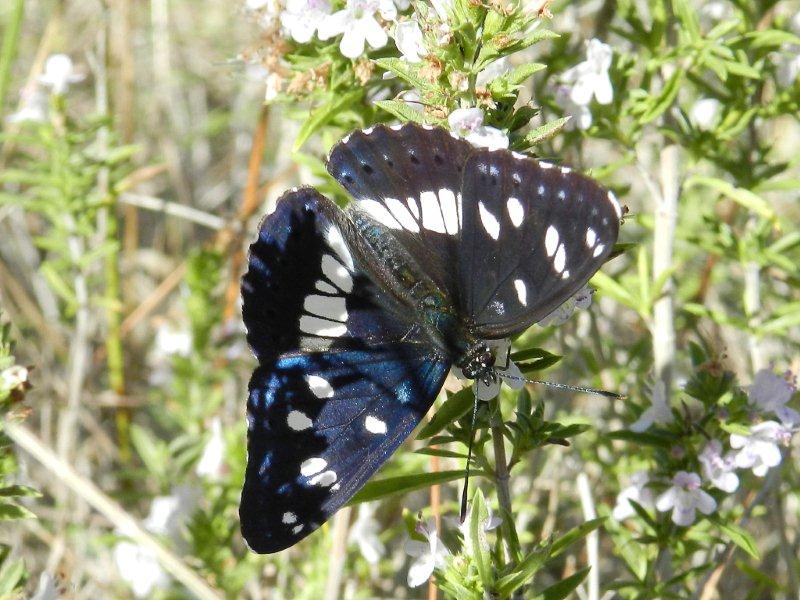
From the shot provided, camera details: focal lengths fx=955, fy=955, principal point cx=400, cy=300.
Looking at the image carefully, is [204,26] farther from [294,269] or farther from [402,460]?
[294,269]

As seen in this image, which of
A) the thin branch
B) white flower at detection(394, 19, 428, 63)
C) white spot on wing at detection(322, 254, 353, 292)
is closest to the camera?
white flower at detection(394, 19, 428, 63)

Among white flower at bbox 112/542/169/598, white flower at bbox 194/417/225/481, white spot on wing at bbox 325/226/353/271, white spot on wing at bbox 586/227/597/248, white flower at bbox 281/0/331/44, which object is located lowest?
white flower at bbox 112/542/169/598

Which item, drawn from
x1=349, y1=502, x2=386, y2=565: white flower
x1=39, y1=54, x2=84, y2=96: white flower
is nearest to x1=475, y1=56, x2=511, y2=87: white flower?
x1=349, y1=502, x2=386, y2=565: white flower

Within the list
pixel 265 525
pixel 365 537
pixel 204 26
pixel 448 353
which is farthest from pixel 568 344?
pixel 204 26

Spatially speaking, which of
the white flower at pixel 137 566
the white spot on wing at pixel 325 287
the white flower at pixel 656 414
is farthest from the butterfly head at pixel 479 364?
the white flower at pixel 137 566

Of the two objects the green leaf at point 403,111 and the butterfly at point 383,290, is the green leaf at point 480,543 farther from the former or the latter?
the green leaf at point 403,111

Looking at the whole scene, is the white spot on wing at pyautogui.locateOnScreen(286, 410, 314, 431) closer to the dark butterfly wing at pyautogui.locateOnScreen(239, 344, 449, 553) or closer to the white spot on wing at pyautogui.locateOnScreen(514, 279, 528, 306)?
the dark butterfly wing at pyautogui.locateOnScreen(239, 344, 449, 553)

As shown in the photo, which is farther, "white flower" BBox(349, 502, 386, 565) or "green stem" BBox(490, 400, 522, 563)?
"white flower" BBox(349, 502, 386, 565)
